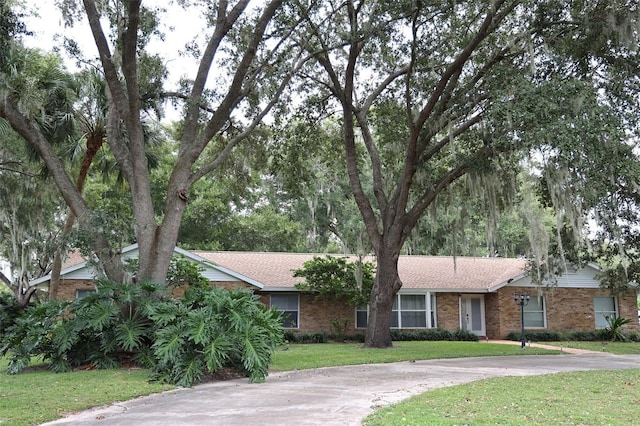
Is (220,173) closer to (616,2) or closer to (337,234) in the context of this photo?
(616,2)

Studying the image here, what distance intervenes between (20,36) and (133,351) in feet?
22.4

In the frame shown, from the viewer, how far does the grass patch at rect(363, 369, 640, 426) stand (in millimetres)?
6277

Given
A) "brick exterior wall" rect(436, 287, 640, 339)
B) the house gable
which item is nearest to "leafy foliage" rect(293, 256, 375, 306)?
the house gable

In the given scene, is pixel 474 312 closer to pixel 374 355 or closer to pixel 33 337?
pixel 374 355

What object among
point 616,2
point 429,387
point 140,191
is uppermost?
point 616,2

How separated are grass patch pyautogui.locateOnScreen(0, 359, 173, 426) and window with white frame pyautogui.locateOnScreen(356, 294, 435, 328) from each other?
536 inches

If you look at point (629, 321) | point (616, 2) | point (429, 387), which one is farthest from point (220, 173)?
point (629, 321)

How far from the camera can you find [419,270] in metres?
23.9

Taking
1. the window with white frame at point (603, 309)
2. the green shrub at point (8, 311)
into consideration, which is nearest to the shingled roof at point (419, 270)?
the window with white frame at point (603, 309)

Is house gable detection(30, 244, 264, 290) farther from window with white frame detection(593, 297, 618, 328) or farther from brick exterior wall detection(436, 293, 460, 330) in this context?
window with white frame detection(593, 297, 618, 328)

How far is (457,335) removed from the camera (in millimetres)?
21656

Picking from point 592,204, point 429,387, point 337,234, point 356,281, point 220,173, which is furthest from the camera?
point 337,234

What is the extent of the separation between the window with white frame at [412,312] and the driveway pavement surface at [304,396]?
936cm

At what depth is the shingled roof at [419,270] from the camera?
21859mm
